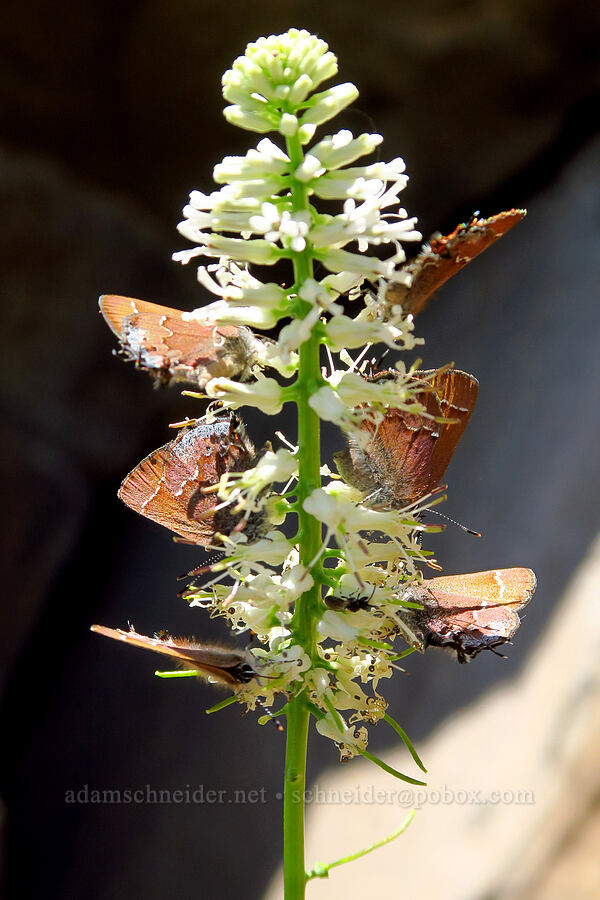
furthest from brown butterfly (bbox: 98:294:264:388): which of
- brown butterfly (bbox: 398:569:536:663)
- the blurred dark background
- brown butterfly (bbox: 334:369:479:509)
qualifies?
the blurred dark background

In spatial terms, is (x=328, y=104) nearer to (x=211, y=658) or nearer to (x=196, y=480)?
(x=196, y=480)

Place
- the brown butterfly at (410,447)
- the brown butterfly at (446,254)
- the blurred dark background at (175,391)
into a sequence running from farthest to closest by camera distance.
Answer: the blurred dark background at (175,391)
the brown butterfly at (410,447)
the brown butterfly at (446,254)

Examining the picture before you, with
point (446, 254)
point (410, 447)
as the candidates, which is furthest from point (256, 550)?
point (446, 254)

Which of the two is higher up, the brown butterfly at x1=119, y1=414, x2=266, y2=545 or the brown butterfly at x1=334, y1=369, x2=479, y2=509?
the brown butterfly at x1=334, y1=369, x2=479, y2=509

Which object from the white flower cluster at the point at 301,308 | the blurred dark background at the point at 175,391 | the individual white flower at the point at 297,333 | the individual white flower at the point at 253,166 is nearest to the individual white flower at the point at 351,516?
the white flower cluster at the point at 301,308

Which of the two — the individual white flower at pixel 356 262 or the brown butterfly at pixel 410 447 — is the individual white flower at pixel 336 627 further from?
the individual white flower at pixel 356 262

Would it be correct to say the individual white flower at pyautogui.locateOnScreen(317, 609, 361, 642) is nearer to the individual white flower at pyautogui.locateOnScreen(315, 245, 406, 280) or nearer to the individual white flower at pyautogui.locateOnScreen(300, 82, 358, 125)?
the individual white flower at pyautogui.locateOnScreen(315, 245, 406, 280)

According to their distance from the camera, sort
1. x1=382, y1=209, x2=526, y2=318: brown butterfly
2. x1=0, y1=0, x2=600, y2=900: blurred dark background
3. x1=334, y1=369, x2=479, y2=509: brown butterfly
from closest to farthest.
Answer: x1=382, y1=209, x2=526, y2=318: brown butterfly
x1=334, y1=369, x2=479, y2=509: brown butterfly
x1=0, y1=0, x2=600, y2=900: blurred dark background

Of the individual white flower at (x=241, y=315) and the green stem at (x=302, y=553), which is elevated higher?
the individual white flower at (x=241, y=315)
